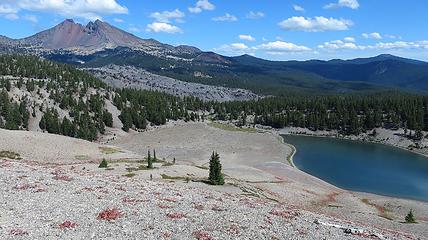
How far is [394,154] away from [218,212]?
497 ft

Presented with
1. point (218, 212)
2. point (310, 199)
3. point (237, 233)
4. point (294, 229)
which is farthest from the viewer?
point (310, 199)

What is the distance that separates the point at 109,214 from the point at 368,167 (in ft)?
411

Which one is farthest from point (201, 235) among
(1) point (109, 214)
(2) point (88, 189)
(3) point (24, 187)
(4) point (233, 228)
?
(3) point (24, 187)

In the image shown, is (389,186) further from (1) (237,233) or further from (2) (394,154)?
(1) (237,233)

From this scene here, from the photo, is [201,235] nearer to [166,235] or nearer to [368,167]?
[166,235]

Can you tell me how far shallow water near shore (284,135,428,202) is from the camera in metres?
118

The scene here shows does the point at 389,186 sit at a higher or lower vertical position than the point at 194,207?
lower

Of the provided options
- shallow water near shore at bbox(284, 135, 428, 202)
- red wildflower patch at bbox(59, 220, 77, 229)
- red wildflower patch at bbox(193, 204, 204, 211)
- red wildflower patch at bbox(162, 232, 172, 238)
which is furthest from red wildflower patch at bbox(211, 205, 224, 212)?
shallow water near shore at bbox(284, 135, 428, 202)

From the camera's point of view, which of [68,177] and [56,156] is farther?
[56,156]

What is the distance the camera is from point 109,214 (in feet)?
122

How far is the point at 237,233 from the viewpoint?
35.8 meters

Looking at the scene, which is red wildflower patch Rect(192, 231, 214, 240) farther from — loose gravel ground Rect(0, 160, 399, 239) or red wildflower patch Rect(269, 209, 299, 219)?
red wildflower patch Rect(269, 209, 299, 219)

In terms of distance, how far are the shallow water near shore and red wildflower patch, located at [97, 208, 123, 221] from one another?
88109mm

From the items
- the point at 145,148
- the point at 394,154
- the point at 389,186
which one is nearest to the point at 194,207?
the point at 389,186
